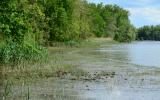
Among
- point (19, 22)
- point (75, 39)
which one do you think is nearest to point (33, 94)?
point (19, 22)

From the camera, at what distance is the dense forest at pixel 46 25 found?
28422 millimetres

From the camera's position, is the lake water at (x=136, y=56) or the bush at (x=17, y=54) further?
the lake water at (x=136, y=56)

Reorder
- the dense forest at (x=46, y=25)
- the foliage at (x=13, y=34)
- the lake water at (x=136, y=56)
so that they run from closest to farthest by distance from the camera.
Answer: the foliage at (x=13, y=34) < the dense forest at (x=46, y=25) < the lake water at (x=136, y=56)

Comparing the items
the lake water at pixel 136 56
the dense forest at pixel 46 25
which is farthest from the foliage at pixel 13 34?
the lake water at pixel 136 56

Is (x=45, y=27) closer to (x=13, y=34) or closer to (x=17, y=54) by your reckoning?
(x=17, y=54)

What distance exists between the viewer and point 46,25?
76.8 m

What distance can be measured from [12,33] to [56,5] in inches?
2025

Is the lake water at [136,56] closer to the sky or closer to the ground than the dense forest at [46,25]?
closer to the ground

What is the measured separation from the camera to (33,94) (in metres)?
20.6

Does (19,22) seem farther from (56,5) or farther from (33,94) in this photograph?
(56,5)

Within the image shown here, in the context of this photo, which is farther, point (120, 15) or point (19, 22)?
point (120, 15)

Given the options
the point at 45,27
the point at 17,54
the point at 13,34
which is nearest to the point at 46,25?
the point at 45,27

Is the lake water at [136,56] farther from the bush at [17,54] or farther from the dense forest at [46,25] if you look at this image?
the bush at [17,54]

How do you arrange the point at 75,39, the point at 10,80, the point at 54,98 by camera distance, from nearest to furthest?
the point at 54,98, the point at 10,80, the point at 75,39
